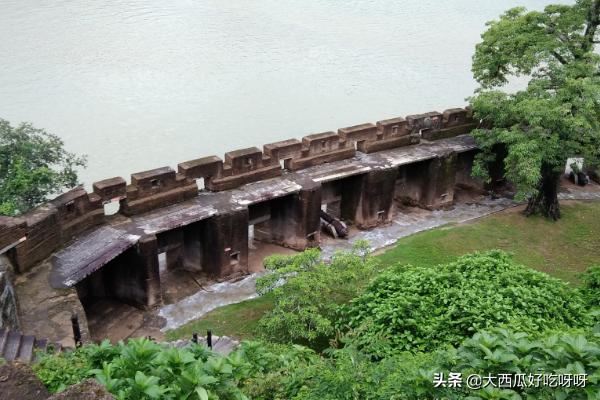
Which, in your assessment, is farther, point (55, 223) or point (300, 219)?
point (300, 219)

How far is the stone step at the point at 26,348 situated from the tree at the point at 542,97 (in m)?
9.65

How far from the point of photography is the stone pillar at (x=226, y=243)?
1170cm

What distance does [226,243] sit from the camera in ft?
39.0

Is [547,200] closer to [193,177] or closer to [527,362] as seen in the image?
[193,177]

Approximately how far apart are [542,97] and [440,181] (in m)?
3.01

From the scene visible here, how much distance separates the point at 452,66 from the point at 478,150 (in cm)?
1223

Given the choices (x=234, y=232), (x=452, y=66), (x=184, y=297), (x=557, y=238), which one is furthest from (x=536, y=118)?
(x=452, y=66)

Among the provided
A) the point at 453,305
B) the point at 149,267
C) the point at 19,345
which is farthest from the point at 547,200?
the point at 19,345

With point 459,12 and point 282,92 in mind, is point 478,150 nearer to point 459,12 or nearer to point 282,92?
point 282,92

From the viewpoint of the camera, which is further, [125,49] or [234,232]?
[125,49]

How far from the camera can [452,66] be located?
27047 mm

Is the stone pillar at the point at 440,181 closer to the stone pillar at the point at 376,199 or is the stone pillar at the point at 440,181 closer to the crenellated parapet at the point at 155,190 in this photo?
the stone pillar at the point at 376,199

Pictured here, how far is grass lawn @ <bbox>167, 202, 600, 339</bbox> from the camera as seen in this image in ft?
41.7

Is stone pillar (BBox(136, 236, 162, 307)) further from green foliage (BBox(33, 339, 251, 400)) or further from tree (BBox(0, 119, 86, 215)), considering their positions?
green foliage (BBox(33, 339, 251, 400))
